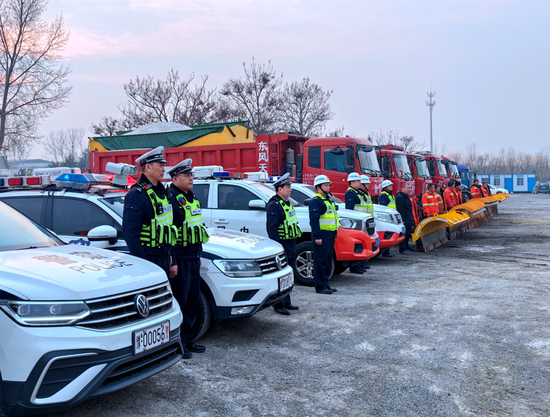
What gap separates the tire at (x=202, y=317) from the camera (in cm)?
546

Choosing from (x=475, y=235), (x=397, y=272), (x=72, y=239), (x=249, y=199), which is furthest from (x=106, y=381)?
(x=475, y=235)

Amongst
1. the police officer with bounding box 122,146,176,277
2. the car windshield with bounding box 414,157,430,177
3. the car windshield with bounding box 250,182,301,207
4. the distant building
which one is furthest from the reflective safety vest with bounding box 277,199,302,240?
the distant building

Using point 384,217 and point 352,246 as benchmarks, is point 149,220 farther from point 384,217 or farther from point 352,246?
point 384,217

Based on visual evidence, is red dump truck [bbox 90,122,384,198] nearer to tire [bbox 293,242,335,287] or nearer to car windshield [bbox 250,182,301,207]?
car windshield [bbox 250,182,301,207]

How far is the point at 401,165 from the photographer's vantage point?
55.0ft

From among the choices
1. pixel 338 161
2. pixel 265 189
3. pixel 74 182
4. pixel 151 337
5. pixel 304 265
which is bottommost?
pixel 304 265

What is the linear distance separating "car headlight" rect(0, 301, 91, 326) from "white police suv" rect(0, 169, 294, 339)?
5.45ft

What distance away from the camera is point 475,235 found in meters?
17.1

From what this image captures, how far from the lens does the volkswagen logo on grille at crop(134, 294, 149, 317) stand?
355 cm

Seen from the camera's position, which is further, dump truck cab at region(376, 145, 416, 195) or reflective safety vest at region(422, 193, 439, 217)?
dump truck cab at region(376, 145, 416, 195)

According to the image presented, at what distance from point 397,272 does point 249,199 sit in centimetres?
340

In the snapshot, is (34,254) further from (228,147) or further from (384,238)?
(228,147)

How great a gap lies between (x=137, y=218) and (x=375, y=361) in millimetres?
2545

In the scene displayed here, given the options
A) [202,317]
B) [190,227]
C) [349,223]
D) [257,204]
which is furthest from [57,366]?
[349,223]
